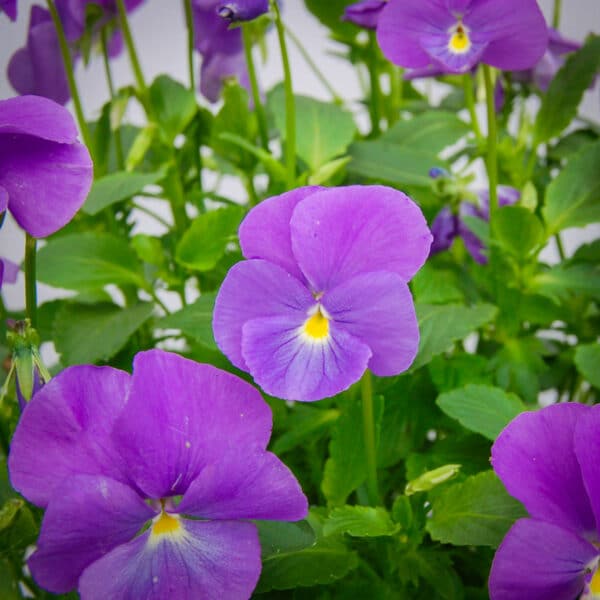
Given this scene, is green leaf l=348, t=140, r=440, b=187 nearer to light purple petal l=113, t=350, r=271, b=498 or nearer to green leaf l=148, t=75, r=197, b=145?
green leaf l=148, t=75, r=197, b=145

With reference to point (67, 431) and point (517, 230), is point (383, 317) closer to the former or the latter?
point (67, 431)

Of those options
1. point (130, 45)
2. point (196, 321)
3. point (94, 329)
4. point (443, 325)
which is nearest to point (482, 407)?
point (443, 325)

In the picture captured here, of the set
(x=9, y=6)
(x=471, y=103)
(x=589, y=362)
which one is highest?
(x=9, y=6)

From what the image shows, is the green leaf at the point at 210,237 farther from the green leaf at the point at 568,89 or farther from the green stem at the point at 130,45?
the green leaf at the point at 568,89

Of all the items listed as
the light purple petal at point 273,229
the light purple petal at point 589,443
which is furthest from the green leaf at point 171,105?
the light purple petal at point 589,443

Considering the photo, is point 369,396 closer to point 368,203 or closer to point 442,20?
point 368,203

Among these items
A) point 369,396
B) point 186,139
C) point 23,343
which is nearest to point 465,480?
point 369,396
